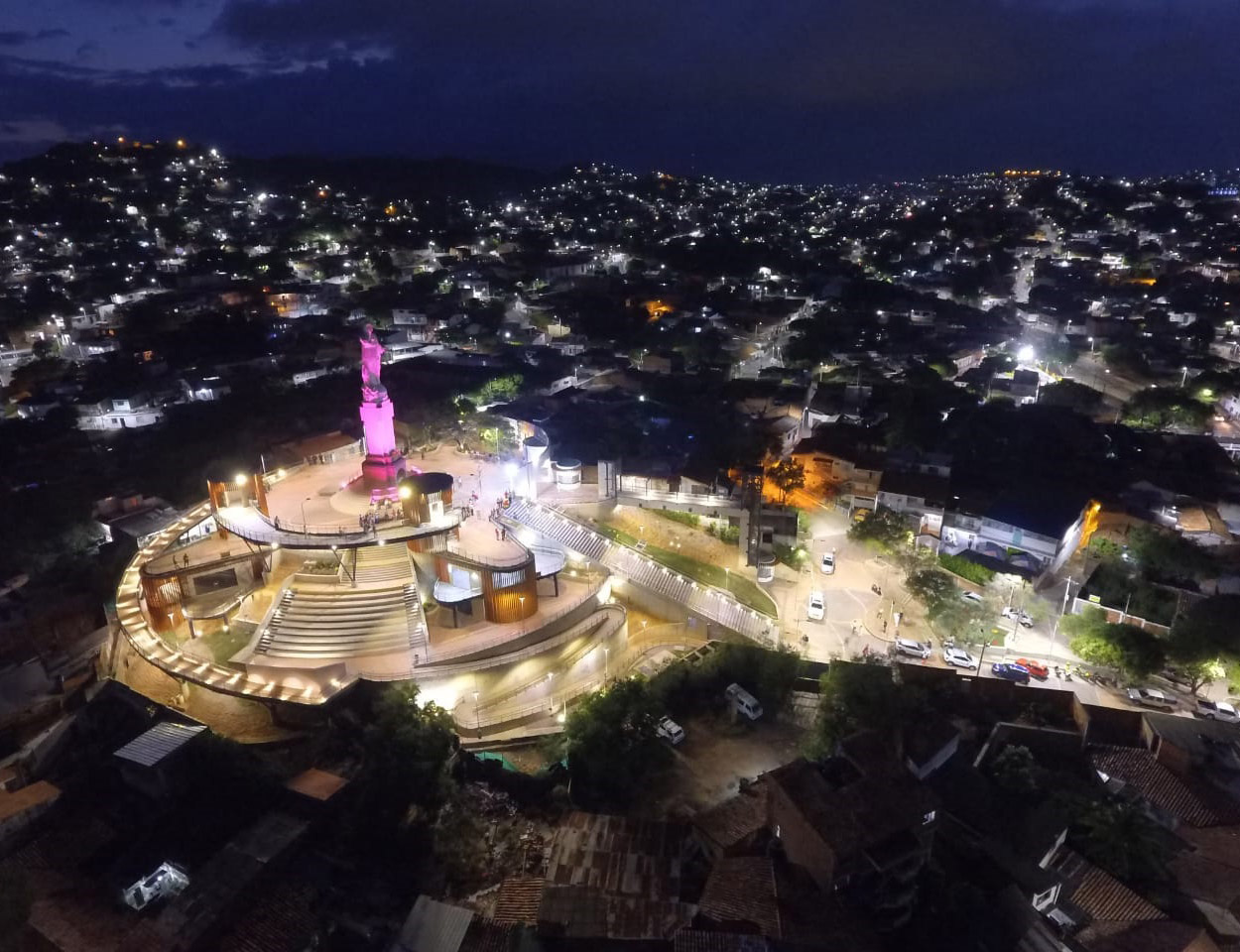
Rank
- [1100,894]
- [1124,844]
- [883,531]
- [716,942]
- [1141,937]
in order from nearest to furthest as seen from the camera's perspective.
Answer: [716,942] < [1141,937] < [1100,894] < [1124,844] < [883,531]

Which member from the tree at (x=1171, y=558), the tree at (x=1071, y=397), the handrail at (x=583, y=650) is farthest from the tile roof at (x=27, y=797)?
the tree at (x=1071, y=397)

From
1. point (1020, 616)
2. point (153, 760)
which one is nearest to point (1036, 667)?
point (1020, 616)

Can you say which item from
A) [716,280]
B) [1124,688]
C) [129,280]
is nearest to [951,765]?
[1124,688]

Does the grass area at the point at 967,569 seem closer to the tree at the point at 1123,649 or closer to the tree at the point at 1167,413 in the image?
the tree at the point at 1123,649

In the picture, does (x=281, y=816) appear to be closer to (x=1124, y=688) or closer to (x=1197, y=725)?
(x=1197, y=725)

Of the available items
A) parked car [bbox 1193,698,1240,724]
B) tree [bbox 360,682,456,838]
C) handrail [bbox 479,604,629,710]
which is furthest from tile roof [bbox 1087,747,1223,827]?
tree [bbox 360,682,456,838]

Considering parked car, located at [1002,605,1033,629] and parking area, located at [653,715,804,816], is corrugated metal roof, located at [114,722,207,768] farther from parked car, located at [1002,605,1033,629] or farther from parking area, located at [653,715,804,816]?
parked car, located at [1002,605,1033,629]

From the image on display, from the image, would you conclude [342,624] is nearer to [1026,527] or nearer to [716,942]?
[716,942]

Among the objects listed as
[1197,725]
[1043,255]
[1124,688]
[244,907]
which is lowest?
[1124,688]
